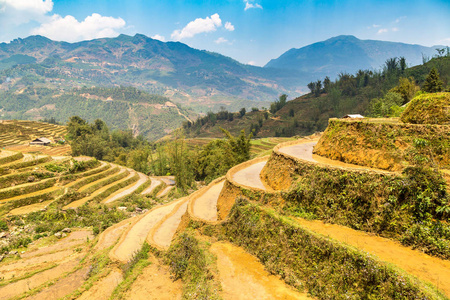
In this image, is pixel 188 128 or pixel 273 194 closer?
pixel 273 194

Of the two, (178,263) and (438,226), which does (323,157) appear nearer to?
(438,226)

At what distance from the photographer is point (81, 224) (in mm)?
23812

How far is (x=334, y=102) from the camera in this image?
114 m

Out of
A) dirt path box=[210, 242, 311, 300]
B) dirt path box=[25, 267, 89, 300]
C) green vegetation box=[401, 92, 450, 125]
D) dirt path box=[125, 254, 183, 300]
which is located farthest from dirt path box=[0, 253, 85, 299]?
green vegetation box=[401, 92, 450, 125]

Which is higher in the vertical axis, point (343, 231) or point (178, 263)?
point (343, 231)

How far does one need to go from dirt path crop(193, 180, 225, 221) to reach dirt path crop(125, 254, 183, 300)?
3681 mm

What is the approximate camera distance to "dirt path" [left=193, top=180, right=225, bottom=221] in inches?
587

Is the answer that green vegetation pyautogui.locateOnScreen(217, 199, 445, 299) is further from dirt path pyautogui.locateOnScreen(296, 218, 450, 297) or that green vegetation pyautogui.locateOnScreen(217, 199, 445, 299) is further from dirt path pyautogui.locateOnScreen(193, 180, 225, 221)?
dirt path pyautogui.locateOnScreen(193, 180, 225, 221)

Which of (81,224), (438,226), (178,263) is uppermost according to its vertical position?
(438,226)

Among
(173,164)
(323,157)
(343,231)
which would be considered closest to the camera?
(343,231)

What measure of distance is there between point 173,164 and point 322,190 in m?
33.0

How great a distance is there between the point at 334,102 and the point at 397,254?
4721 inches

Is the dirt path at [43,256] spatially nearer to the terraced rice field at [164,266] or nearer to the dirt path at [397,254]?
the terraced rice field at [164,266]

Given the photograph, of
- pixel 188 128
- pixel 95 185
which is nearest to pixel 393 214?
pixel 95 185
